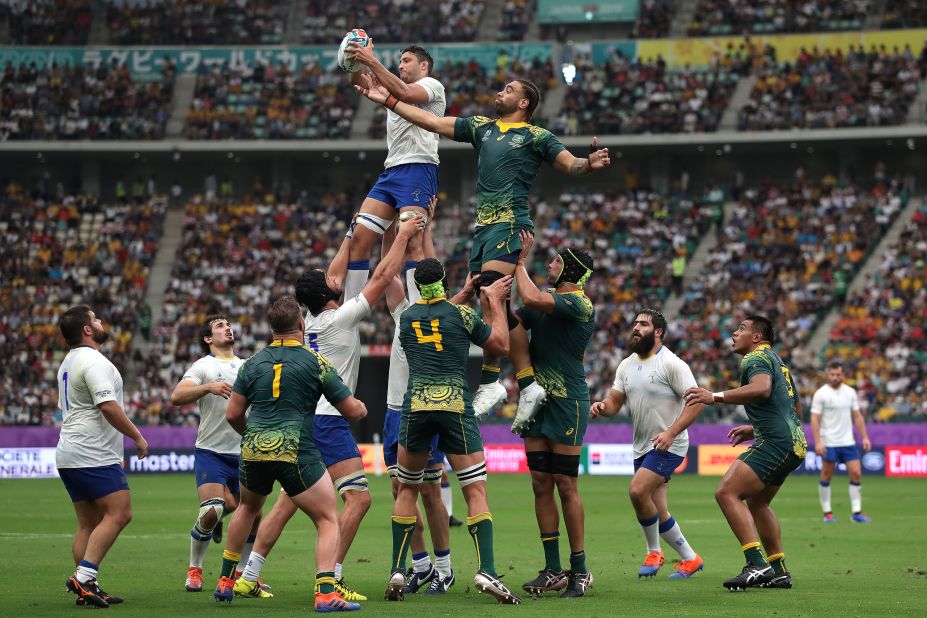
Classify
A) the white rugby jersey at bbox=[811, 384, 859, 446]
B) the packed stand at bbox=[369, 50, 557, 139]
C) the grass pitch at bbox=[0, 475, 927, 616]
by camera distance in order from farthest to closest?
the packed stand at bbox=[369, 50, 557, 139] → the white rugby jersey at bbox=[811, 384, 859, 446] → the grass pitch at bbox=[0, 475, 927, 616]

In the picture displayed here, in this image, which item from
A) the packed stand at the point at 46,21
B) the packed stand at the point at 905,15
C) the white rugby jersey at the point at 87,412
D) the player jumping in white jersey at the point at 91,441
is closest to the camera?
the player jumping in white jersey at the point at 91,441

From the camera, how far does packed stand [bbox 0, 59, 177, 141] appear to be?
50.0 meters

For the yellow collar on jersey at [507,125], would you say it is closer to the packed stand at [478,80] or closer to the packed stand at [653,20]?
the packed stand at [478,80]

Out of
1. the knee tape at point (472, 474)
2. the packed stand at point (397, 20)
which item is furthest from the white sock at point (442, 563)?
the packed stand at point (397, 20)

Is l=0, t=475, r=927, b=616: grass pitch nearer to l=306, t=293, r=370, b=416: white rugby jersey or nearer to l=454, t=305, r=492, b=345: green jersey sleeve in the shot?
l=306, t=293, r=370, b=416: white rugby jersey

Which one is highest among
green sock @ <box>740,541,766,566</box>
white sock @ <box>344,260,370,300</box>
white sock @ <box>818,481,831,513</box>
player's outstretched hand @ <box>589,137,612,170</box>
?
player's outstretched hand @ <box>589,137,612,170</box>

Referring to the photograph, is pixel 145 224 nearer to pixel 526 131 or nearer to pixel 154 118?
pixel 154 118

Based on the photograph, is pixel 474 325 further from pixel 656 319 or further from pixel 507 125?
pixel 656 319

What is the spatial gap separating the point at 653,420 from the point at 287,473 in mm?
5244

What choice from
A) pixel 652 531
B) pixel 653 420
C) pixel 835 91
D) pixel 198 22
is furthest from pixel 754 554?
pixel 198 22

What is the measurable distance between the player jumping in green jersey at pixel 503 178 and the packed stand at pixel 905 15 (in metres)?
40.5

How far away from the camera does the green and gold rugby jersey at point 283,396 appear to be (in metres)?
10.5

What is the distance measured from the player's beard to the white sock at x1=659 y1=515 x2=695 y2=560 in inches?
73.9

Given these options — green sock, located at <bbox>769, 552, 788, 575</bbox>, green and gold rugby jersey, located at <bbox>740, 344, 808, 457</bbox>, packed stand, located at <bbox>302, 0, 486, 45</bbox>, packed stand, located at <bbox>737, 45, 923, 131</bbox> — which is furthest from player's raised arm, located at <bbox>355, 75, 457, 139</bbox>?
packed stand, located at <bbox>302, 0, 486, 45</bbox>
